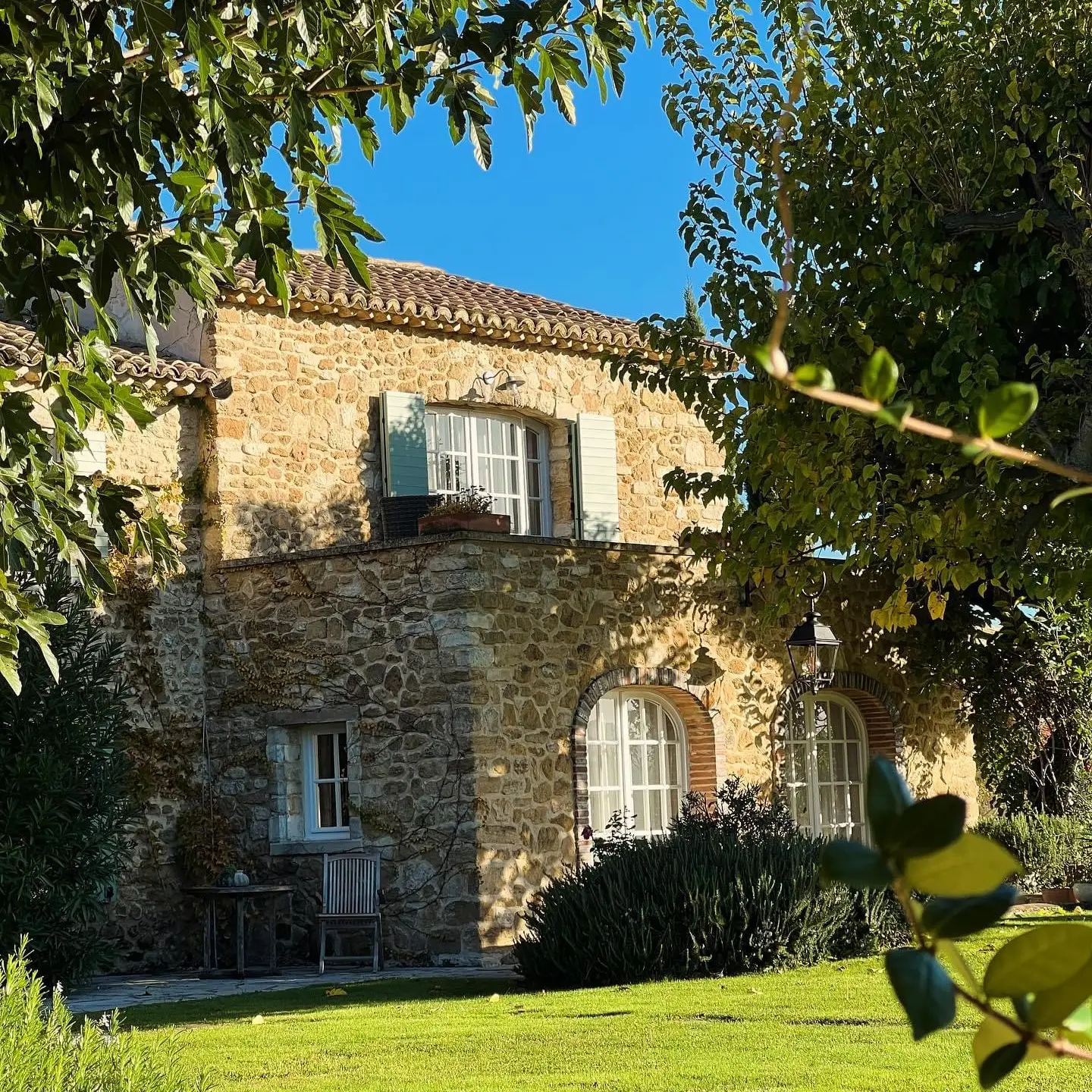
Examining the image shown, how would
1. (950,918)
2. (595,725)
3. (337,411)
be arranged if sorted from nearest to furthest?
(950,918) < (595,725) < (337,411)

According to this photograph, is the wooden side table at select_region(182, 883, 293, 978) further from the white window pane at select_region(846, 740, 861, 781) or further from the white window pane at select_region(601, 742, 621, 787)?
the white window pane at select_region(846, 740, 861, 781)

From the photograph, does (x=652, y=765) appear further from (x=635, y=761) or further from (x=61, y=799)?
(x=61, y=799)

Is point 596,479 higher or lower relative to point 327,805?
higher

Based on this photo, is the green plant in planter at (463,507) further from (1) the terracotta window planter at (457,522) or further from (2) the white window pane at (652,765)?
(2) the white window pane at (652,765)

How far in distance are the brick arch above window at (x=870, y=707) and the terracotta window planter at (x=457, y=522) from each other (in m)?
3.36

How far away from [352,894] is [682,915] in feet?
10.8

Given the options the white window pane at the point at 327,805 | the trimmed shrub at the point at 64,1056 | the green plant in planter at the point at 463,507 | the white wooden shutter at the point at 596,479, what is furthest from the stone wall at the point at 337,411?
the trimmed shrub at the point at 64,1056

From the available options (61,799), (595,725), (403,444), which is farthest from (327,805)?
(403,444)

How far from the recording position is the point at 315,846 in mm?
13500

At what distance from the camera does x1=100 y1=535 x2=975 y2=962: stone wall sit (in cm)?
Answer: 1282

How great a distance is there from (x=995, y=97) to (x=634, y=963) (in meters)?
6.26

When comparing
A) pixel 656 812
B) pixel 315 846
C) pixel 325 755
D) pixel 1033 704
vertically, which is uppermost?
pixel 1033 704

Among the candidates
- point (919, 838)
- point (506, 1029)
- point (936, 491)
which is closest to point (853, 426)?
point (936, 491)

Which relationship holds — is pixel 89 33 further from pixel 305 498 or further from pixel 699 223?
pixel 305 498
